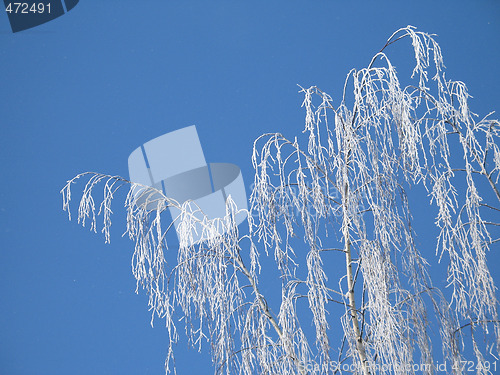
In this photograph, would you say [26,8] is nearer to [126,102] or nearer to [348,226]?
[126,102]

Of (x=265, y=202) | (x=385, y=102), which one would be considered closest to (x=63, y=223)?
(x=265, y=202)

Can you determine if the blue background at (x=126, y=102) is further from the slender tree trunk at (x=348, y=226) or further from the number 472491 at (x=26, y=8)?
the slender tree trunk at (x=348, y=226)

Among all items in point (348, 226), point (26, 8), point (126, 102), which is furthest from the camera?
point (26, 8)

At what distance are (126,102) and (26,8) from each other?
3.34 feet

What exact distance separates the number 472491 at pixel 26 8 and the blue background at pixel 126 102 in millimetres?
139

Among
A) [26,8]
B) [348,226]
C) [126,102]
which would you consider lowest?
[348,226]

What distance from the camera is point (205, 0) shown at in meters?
4.14

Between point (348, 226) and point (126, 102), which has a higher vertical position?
point (126, 102)

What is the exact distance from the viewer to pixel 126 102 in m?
4.10

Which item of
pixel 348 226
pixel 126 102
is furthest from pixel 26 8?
pixel 348 226

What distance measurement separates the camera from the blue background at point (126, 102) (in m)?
3.95

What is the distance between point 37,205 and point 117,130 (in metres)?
0.73

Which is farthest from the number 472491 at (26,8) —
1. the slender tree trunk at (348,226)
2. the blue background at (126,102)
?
the slender tree trunk at (348,226)

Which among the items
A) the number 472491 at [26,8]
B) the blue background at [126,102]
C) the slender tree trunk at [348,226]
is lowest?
the slender tree trunk at [348,226]
